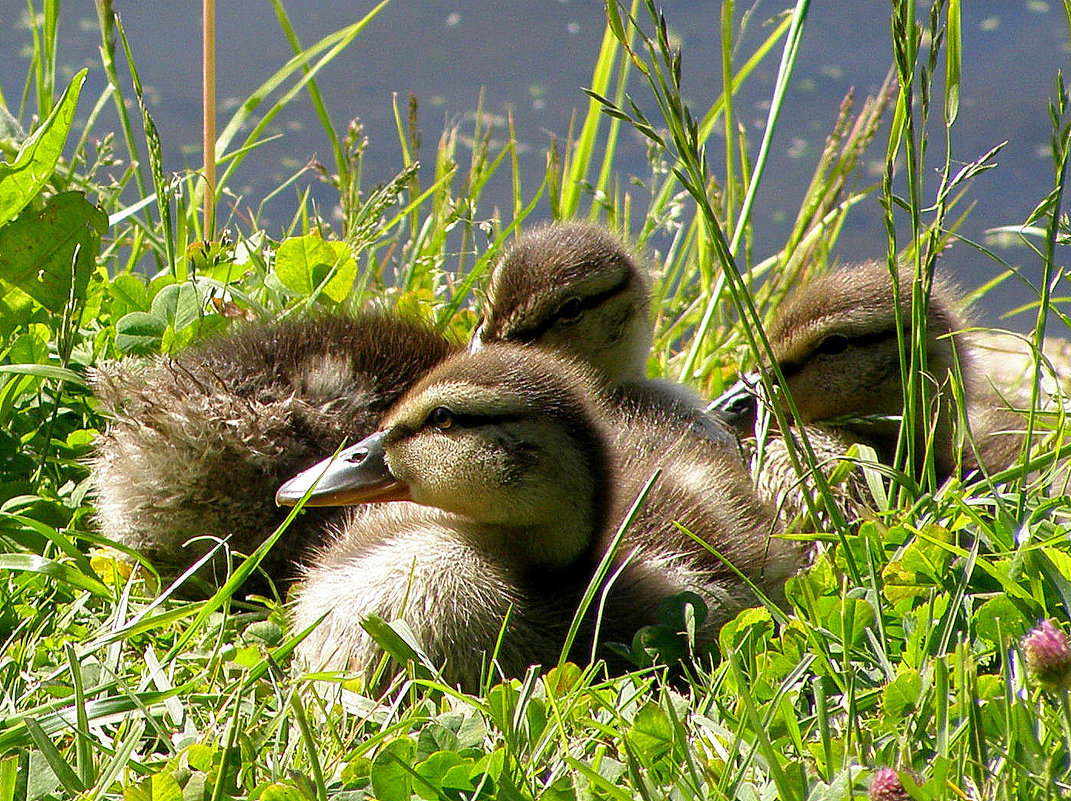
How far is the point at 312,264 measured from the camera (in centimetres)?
355

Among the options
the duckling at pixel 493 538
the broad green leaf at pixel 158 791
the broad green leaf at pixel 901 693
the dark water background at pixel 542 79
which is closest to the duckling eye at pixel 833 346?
the duckling at pixel 493 538

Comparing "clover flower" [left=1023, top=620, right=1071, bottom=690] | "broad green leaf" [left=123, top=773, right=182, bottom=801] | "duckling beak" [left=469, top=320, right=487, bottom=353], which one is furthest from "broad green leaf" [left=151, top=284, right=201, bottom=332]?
"clover flower" [left=1023, top=620, right=1071, bottom=690]

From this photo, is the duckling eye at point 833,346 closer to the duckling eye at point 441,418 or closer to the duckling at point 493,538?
the duckling at point 493,538

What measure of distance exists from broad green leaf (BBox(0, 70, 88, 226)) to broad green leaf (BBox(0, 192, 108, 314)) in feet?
0.25

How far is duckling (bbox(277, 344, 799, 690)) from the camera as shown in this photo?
2547mm

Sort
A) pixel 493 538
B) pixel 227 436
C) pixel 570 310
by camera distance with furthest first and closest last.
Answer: pixel 570 310 < pixel 227 436 < pixel 493 538

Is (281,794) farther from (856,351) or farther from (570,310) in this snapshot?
(856,351)

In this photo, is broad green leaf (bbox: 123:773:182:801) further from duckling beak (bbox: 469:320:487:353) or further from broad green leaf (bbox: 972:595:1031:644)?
duckling beak (bbox: 469:320:487:353)

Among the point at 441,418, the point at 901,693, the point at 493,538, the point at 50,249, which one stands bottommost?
the point at 493,538

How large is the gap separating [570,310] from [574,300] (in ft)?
0.10

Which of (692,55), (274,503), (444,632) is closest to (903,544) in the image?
(444,632)

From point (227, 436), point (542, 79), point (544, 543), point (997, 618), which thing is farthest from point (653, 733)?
point (542, 79)

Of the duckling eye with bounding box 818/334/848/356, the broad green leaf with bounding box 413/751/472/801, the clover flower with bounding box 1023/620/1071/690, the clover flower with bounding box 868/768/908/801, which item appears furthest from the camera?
the duckling eye with bounding box 818/334/848/356

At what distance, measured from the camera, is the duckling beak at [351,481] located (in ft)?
8.80
